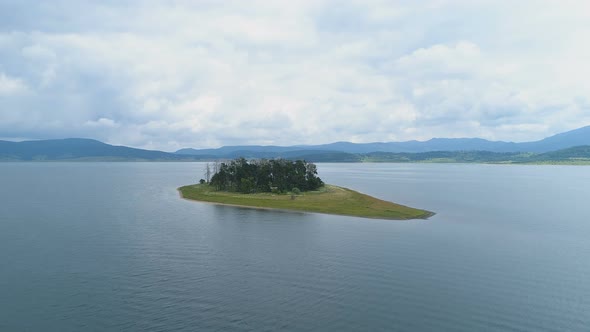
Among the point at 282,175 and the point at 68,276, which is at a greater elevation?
the point at 282,175

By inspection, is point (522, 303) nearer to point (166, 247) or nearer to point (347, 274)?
point (347, 274)

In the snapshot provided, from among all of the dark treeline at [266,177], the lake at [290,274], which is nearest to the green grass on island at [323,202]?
the dark treeline at [266,177]

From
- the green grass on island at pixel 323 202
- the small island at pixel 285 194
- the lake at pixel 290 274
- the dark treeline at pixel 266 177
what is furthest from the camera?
the dark treeline at pixel 266 177

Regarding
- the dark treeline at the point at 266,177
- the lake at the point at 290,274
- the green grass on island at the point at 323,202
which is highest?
the dark treeline at the point at 266,177

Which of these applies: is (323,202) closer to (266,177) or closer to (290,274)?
(266,177)

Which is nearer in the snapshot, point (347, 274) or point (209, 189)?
point (347, 274)

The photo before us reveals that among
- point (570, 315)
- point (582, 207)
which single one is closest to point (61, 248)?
point (570, 315)

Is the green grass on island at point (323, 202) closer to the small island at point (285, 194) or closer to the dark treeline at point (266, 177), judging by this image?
the small island at point (285, 194)

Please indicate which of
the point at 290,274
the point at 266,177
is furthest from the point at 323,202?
the point at 290,274
